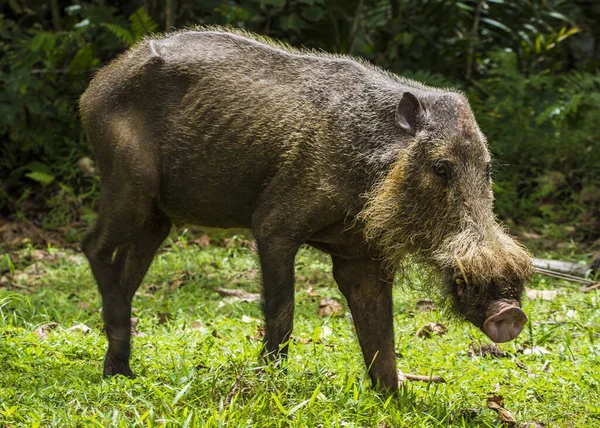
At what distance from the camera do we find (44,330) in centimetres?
608

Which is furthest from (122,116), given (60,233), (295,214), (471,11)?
(471,11)

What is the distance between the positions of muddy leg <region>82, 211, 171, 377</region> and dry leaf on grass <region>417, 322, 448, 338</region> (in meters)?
1.96

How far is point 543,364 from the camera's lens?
221 inches

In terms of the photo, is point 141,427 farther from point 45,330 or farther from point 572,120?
point 572,120

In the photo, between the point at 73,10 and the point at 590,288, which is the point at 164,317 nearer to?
the point at 590,288

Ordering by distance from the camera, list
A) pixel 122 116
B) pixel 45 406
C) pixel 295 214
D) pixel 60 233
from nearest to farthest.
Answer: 1. pixel 45 406
2. pixel 295 214
3. pixel 122 116
4. pixel 60 233

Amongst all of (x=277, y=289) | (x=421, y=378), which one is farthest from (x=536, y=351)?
(x=277, y=289)

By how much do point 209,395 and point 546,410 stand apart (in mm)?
1820

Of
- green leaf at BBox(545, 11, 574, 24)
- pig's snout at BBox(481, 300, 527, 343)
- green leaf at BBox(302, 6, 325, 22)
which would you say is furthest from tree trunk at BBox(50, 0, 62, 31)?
pig's snout at BBox(481, 300, 527, 343)

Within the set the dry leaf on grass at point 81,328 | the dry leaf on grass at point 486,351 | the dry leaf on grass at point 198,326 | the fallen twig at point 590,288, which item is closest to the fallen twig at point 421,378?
the dry leaf on grass at point 486,351

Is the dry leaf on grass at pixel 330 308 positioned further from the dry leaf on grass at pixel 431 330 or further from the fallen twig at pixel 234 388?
the fallen twig at pixel 234 388

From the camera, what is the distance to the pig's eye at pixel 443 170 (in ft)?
14.5

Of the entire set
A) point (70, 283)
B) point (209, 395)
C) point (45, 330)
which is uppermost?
point (209, 395)

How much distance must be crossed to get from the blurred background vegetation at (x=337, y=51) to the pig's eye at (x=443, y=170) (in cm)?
509
